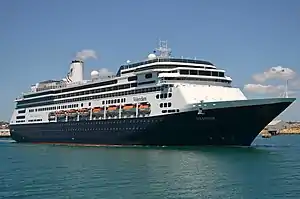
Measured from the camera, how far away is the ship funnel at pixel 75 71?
3369 inches

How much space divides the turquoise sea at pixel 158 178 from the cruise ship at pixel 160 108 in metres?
7.19

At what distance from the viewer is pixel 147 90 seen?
5869cm

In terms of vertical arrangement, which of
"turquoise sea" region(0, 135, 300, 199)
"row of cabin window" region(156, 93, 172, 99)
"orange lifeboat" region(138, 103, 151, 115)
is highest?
"row of cabin window" region(156, 93, 172, 99)

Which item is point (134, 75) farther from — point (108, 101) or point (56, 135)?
point (56, 135)

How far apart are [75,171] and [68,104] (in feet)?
135

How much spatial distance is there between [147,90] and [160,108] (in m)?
4.52

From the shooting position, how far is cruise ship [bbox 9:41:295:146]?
50.0 meters

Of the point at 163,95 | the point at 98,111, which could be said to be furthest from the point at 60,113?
the point at 163,95

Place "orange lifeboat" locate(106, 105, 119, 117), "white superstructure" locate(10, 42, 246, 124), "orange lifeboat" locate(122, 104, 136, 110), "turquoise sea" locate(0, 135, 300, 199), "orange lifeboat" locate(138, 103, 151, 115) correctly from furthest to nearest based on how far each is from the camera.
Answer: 1. "orange lifeboat" locate(106, 105, 119, 117)
2. "orange lifeboat" locate(122, 104, 136, 110)
3. "orange lifeboat" locate(138, 103, 151, 115)
4. "white superstructure" locate(10, 42, 246, 124)
5. "turquoise sea" locate(0, 135, 300, 199)

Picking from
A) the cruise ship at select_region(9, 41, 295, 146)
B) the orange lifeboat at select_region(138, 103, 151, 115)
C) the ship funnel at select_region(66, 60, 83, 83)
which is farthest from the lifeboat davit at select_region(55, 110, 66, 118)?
the orange lifeboat at select_region(138, 103, 151, 115)

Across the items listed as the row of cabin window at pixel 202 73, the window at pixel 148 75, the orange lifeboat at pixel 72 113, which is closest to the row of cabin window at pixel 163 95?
the window at pixel 148 75

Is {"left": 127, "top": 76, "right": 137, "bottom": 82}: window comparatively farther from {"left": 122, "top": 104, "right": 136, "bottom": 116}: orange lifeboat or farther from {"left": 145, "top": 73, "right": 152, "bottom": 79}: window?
{"left": 122, "top": 104, "right": 136, "bottom": 116}: orange lifeboat

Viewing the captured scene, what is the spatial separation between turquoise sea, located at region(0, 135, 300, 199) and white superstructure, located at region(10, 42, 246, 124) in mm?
12530

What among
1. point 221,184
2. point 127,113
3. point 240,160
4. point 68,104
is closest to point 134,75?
point 127,113
